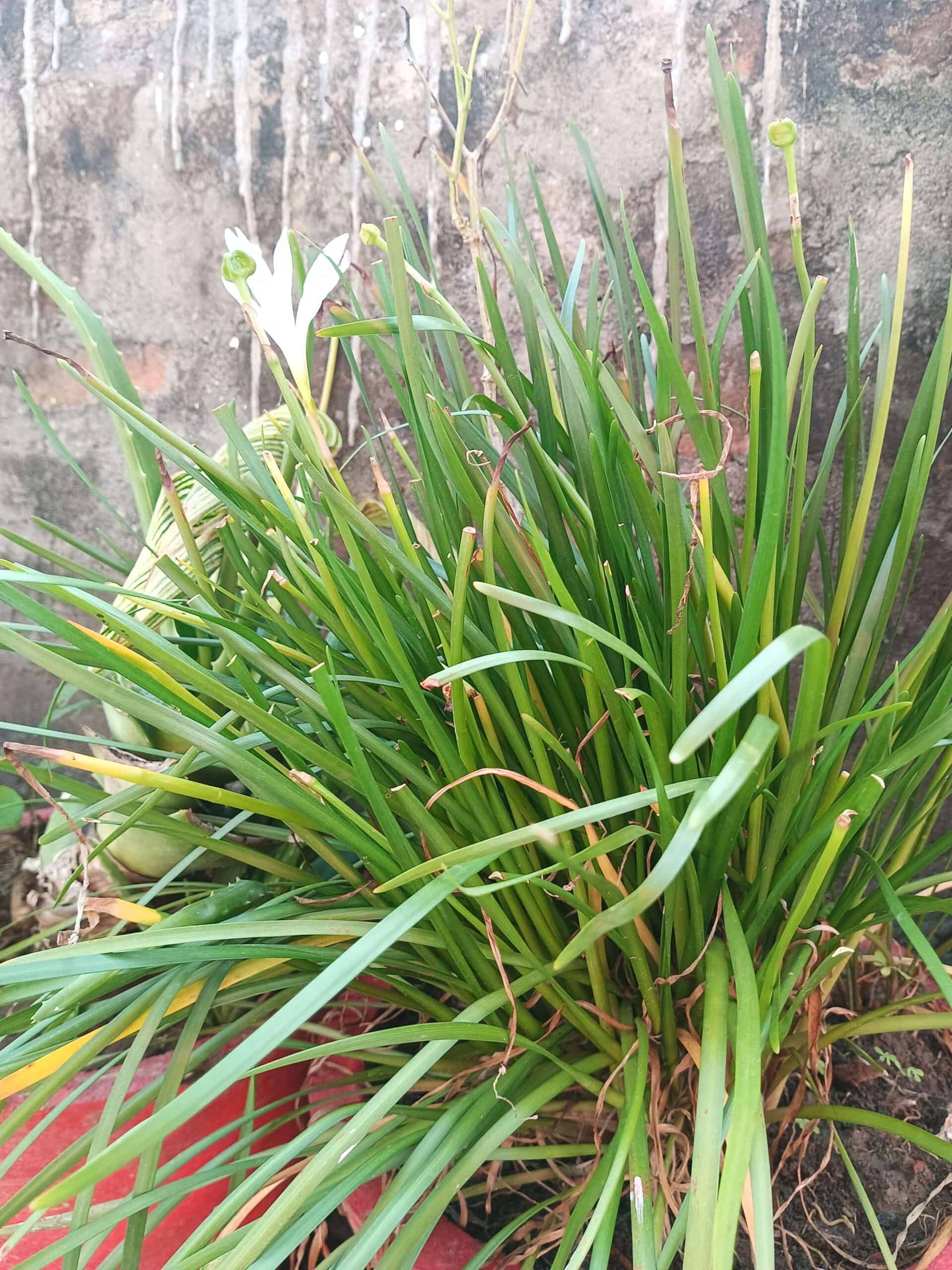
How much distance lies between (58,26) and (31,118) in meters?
0.10

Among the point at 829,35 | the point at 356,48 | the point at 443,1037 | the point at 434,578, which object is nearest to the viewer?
the point at 443,1037

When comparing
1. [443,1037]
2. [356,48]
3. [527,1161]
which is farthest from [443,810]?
[356,48]

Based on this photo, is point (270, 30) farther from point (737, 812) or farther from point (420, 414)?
point (737, 812)

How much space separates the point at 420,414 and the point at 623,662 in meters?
0.15

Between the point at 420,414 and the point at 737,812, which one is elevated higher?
the point at 420,414

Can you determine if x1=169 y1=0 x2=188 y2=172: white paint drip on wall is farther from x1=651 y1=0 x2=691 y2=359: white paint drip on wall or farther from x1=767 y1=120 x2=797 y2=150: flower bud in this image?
x1=767 y1=120 x2=797 y2=150: flower bud

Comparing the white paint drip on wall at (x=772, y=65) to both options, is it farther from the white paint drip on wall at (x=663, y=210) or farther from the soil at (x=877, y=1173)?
the soil at (x=877, y=1173)

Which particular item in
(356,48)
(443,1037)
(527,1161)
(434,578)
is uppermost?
(356,48)

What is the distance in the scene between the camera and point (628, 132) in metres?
0.72

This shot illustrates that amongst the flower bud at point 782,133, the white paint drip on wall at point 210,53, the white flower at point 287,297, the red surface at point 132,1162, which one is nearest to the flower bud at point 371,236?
the white flower at point 287,297

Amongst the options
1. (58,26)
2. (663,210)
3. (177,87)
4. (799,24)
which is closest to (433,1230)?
(663,210)

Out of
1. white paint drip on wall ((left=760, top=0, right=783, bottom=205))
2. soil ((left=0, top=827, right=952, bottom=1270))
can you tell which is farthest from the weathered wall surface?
soil ((left=0, top=827, right=952, bottom=1270))

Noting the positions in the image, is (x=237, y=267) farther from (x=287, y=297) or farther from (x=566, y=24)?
(x=566, y=24)

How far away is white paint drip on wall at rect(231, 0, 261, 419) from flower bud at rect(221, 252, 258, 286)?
0.55 metres
